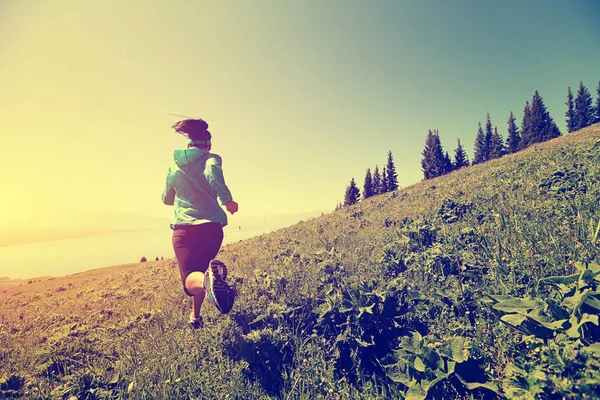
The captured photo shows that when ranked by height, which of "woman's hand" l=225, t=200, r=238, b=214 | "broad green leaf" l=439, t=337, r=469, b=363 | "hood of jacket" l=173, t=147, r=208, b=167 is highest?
"hood of jacket" l=173, t=147, r=208, b=167

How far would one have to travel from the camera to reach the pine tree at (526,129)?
75188 mm

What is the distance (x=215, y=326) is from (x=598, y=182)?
25.2ft

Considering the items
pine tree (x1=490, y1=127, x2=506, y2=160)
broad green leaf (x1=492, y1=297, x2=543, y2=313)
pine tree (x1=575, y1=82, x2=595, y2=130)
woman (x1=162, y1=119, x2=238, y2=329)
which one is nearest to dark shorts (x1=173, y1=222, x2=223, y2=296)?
woman (x1=162, y1=119, x2=238, y2=329)

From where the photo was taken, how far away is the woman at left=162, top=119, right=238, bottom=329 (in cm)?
415

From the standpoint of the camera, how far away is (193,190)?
441cm

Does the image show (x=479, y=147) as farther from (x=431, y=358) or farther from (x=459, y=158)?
(x=431, y=358)

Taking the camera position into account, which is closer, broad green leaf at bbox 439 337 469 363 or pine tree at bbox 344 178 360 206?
broad green leaf at bbox 439 337 469 363

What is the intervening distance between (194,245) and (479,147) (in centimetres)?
10160

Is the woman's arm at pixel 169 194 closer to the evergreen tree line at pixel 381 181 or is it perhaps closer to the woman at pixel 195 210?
the woman at pixel 195 210

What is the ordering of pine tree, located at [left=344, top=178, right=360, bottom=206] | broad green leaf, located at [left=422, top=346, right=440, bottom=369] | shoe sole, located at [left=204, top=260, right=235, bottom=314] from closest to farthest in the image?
broad green leaf, located at [left=422, top=346, right=440, bottom=369] < shoe sole, located at [left=204, top=260, right=235, bottom=314] < pine tree, located at [left=344, top=178, right=360, bottom=206]

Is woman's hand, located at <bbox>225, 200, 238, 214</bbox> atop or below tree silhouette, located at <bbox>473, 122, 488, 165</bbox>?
below

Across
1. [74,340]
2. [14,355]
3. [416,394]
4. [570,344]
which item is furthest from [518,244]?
[14,355]

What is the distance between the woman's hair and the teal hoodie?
0.26 m

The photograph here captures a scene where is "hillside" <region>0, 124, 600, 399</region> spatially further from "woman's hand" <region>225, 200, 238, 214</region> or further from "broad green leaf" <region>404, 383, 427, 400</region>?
"woman's hand" <region>225, 200, 238, 214</region>
